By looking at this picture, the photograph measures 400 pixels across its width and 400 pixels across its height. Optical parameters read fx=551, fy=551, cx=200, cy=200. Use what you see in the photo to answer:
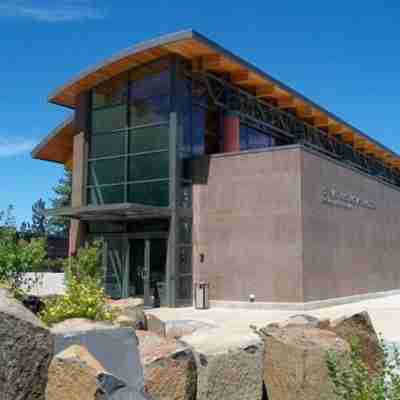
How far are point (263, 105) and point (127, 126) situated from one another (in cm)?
671

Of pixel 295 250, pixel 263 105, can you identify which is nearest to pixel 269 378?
pixel 295 250

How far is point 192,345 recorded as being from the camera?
5.45m

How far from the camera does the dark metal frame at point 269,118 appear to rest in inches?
851

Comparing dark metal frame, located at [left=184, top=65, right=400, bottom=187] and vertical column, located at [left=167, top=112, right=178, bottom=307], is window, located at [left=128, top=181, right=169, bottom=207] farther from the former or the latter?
dark metal frame, located at [left=184, top=65, right=400, bottom=187]

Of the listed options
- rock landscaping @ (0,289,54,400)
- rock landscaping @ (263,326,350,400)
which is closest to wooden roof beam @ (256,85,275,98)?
rock landscaping @ (263,326,350,400)

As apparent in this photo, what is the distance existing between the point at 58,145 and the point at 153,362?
974 inches

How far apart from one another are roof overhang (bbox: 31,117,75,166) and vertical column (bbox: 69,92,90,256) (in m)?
2.89

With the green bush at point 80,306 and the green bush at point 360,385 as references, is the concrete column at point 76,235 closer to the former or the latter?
the green bush at point 80,306

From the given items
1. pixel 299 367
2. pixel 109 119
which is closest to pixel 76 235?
pixel 109 119

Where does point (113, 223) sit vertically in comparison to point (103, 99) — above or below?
below

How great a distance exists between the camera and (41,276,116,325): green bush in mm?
6405

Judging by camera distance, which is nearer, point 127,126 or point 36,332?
point 36,332

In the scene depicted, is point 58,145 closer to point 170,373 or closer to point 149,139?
point 149,139

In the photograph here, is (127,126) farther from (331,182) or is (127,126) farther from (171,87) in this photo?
(331,182)
